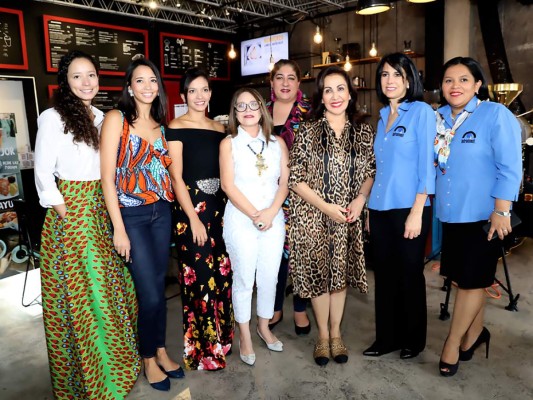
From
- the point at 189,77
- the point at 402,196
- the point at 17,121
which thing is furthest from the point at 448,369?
the point at 17,121

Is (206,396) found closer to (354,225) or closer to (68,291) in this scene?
(68,291)

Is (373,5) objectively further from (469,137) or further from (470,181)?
(470,181)

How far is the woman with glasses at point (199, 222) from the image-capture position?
7.86 feet

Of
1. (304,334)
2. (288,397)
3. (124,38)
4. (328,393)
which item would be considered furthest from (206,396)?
(124,38)

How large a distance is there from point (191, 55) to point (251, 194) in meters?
6.33

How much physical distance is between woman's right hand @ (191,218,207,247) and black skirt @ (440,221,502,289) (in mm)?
1395

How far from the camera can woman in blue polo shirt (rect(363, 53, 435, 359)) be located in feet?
7.53

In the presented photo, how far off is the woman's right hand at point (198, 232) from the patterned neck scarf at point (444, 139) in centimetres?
137

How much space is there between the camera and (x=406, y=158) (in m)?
2.32

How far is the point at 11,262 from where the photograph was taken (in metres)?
5.06

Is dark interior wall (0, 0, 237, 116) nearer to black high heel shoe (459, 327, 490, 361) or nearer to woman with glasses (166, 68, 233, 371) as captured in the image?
woman with glasses (166, 68, 233, 371)

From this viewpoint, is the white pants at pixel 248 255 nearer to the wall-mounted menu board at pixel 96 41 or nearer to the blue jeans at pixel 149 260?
the blue jeans at pixel 149 260

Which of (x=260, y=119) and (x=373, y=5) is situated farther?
(x=373, y=5)

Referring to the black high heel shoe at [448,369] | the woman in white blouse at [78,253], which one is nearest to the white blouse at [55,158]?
the woman in white blouse at [78,253]
